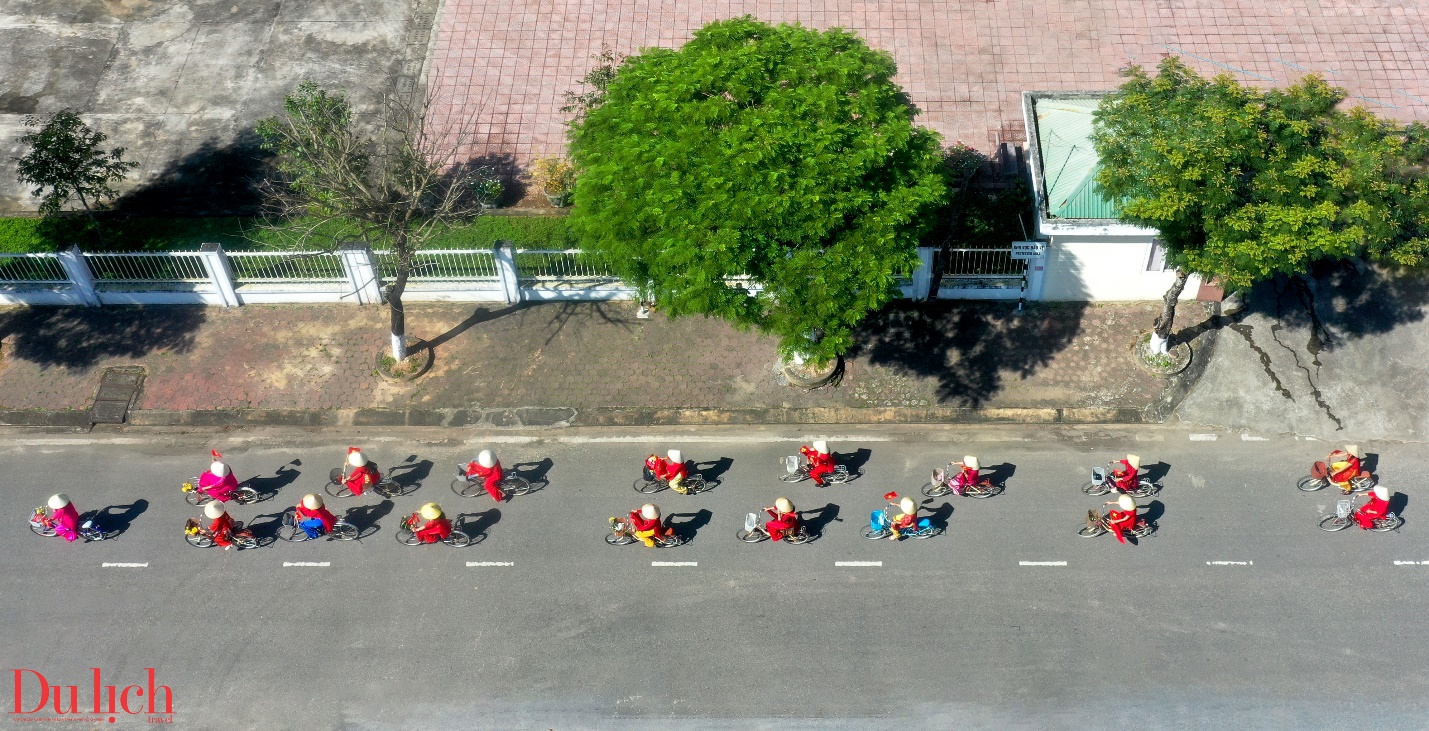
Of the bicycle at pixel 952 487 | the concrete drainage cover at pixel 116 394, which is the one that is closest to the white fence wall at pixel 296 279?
the concrete drainage cover at pixel 116 394

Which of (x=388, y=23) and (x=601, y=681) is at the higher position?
(x=388, y=23)

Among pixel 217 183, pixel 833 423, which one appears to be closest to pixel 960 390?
pixel 833 423

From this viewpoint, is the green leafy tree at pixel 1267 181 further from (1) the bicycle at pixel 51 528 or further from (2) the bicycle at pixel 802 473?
(1) the bicycle at pixel 51 528

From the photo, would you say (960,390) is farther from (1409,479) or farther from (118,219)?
(118,219)

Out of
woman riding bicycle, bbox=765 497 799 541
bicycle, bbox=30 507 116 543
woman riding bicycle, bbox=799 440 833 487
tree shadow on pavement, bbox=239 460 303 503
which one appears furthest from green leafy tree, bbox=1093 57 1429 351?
bicycle, bbox=30 507 116 543

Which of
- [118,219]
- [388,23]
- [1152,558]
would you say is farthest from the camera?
[388,23]

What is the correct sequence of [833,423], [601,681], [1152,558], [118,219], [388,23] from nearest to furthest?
[601,681] < [1152,558] < [833,423] < [118,219] < [388,23]

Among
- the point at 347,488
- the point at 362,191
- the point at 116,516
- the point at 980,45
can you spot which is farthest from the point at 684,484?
the point at 980,45

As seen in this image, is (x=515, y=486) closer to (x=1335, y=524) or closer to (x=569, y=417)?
(x=569, y=417)
